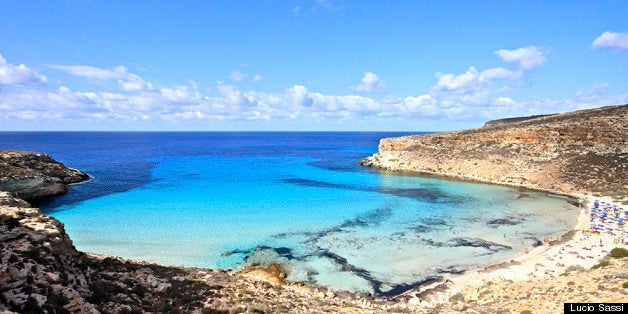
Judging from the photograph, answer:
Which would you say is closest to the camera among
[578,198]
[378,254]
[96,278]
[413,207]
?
[96,278]

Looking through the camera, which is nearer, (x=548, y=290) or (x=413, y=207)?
(x=548, y=290)

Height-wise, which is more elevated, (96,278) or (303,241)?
(96,278)

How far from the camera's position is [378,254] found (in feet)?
92.5

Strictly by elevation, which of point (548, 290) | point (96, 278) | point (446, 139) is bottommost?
point (548, 290)

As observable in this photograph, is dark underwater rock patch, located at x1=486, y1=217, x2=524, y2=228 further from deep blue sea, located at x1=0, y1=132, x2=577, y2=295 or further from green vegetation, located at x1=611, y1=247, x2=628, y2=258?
Answer: green vegetation, located at x1=611, y1=247, x2=628, y2=258

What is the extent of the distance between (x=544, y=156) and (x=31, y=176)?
279ft

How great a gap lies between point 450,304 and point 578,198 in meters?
41.1

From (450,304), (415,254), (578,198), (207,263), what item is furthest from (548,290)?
(578,198)

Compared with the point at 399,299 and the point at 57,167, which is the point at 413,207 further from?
the point at 57,167

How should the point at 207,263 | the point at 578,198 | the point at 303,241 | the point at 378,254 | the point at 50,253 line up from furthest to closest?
the point at 578,198
the point at 303,241
the point at 378,254
the point at 207,263
the point at 50,253

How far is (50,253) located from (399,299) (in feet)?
61.5

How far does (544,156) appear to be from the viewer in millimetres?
63531

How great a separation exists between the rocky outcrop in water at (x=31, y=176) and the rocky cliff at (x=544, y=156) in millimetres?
64496

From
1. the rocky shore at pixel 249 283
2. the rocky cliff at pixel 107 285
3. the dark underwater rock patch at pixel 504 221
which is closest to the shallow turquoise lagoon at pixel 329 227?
the dark underwater rock patch at pixel 504 221
